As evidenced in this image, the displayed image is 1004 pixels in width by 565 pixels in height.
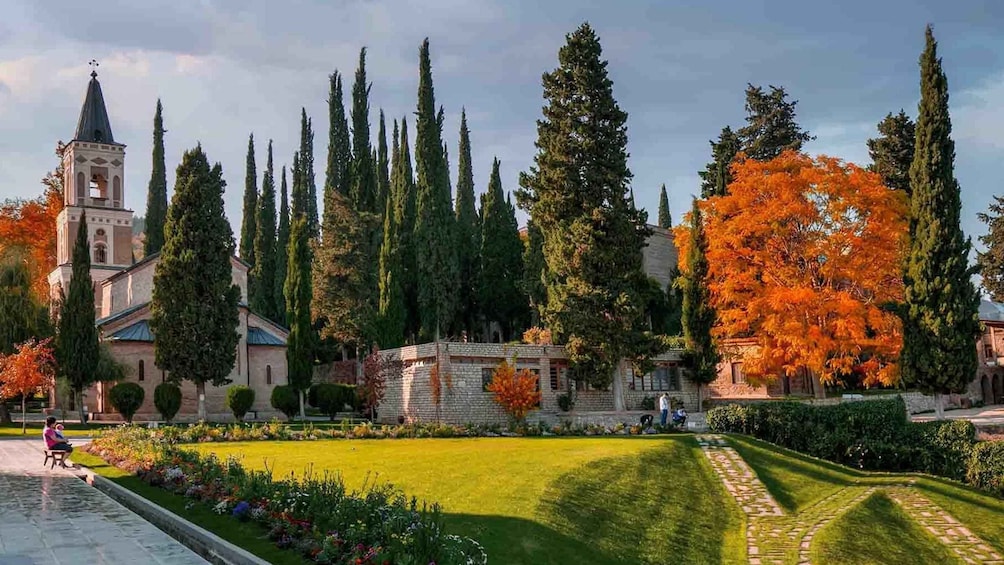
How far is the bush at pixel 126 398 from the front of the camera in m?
35.5

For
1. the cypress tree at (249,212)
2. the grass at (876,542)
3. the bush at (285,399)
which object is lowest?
the grass at (876,542)

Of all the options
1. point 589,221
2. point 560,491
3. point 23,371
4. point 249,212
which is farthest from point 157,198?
point 560,491

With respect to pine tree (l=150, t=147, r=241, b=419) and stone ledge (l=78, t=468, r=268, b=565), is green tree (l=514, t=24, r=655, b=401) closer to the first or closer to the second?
pine tree (l=150, t=147, r=241, b=419)

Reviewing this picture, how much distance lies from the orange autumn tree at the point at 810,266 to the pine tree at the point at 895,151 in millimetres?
12567

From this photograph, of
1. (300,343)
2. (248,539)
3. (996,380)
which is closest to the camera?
(248,539)

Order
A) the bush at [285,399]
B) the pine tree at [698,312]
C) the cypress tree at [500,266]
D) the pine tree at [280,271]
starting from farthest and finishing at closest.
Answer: the pine tree at [280,271] → the cypress tree at [500,266] → the bush at [285,399] → the pine tree at [698,312]

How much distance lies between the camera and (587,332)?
110 feet

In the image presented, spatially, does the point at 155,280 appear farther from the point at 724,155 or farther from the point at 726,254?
the point at 724,155

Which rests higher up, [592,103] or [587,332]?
[592,103]

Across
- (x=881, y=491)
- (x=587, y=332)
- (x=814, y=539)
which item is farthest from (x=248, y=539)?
(x=587, y=332)

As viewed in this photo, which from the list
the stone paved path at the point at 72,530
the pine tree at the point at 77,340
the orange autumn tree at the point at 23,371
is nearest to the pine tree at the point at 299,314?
the pine tree at the point at 77,340

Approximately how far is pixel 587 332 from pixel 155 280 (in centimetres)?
1881

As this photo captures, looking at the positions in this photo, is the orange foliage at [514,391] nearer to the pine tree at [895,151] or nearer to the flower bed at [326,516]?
the flower bed at [326,516]

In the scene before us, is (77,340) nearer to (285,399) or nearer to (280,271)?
(285,399)
